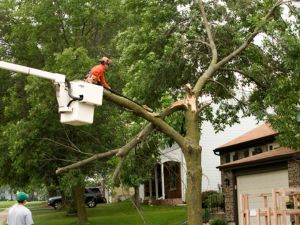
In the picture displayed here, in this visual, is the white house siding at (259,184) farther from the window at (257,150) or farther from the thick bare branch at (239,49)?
the thick bare branch at (239,49)

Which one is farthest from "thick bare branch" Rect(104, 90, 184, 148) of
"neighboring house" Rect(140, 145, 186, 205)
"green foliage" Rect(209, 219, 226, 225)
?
"neighboring house" Rect(140, 145, 186, 205)

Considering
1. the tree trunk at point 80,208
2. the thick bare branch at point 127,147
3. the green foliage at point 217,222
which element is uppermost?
the thick bare branch at point 127,147

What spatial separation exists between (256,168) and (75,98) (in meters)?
16.6

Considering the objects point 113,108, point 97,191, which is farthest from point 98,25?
point 97,191

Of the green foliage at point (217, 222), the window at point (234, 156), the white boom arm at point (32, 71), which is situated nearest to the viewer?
the white boom arm at point (32, 71)

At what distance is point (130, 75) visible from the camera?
1819 centimetres

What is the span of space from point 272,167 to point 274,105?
7925 millimetres

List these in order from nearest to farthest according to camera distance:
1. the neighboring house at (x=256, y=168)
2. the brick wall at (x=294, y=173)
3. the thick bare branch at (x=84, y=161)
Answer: the thick bare branch at (x=84, y=161), the brick wall at (x=294, y=173), the neighboring house at (x=256, y=168)

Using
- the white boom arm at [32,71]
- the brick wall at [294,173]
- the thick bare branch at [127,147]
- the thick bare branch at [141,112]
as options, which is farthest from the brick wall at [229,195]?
the white boom arm at [32,71]

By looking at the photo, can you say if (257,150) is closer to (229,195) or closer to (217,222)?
(229,195)

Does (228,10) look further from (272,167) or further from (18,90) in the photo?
(18,90)

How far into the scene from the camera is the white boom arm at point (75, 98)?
804 centimetres

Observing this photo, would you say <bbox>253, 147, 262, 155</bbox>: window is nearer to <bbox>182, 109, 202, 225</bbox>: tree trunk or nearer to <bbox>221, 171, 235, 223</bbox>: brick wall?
<bbox>221, 171, 235, 223</bbox>: brick wall

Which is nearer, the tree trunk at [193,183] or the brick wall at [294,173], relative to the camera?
the tree trunk at [193,183]
